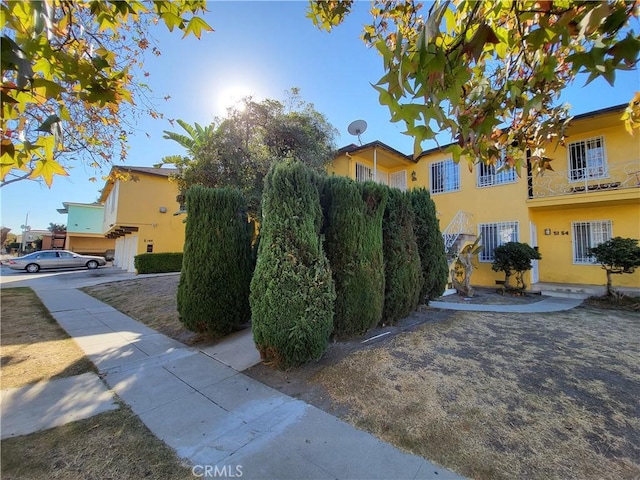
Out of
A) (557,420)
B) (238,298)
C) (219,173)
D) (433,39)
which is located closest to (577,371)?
(557,420)

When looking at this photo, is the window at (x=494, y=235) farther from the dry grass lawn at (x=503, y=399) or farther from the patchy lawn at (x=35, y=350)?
the patchy lawn at (x=35, y=350)

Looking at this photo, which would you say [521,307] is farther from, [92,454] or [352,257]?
[92,454]

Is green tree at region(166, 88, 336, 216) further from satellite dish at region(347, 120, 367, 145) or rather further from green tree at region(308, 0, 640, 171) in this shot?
green tree at region(308, 0, 640, 171)

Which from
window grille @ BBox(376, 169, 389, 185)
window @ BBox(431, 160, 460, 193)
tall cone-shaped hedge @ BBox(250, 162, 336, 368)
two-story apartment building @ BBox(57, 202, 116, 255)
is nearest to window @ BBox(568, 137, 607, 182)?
window @ BBox(431, 160, 460, 193)

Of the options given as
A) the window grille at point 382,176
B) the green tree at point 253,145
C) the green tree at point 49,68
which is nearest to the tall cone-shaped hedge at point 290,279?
the green tree at point 49,68

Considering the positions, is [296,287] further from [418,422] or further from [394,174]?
[394,174]

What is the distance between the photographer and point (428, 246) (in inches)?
258

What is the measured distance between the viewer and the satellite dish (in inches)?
485

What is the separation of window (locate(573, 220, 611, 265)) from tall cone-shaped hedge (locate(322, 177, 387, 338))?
36.2 ft

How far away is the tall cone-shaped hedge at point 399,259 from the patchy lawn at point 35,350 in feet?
16.7

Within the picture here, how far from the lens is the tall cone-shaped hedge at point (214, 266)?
5.17 m

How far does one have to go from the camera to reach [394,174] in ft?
52.8

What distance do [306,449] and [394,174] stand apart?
15.3 meters

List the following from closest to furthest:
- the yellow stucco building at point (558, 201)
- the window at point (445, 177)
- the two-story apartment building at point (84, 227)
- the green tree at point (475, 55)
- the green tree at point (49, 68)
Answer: the green tree at point (475, 55) < the green tree at point (49, 68) < the yellow stucco building at point (558, 201) < the window at point (445, 177) < the two-story apartment building at point (84, 227)
